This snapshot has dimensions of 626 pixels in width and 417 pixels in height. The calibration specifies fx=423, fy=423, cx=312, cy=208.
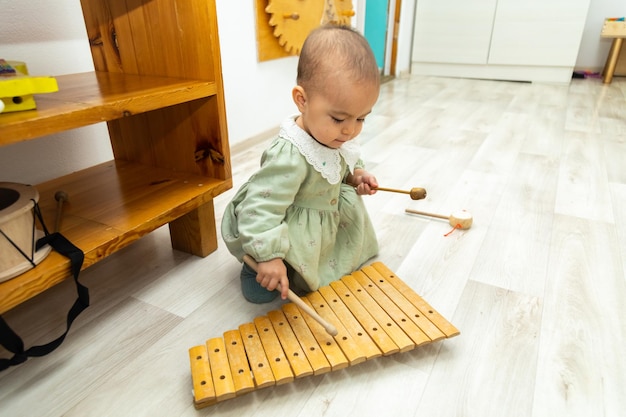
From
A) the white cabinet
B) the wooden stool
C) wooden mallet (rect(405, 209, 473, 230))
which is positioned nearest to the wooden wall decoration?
wooden mallet (rect(405, 209, 473, 230))

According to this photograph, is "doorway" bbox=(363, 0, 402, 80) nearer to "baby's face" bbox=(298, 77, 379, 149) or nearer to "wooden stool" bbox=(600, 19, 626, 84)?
"wooden stool" bbox=(600, 19, 626, 84)

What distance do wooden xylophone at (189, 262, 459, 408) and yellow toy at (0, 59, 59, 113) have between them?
1.49 feet

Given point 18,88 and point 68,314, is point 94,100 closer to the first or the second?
point 18,88

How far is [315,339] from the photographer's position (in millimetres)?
715

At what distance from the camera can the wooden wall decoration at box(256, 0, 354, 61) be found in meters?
1.65

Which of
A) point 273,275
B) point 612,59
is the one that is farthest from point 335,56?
point 612,59

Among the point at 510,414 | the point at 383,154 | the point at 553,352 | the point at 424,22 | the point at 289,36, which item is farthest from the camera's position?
the point at 424,22

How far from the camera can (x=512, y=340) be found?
760 millimetres

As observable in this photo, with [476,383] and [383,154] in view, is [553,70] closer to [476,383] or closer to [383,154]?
[383,154]

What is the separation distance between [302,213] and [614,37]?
323 centimetres

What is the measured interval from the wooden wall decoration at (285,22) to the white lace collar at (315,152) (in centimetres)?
100

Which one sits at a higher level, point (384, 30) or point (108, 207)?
point (384, 30)

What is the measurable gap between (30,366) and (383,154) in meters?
1.31

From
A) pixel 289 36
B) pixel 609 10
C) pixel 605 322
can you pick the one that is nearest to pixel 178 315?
pixel 605 322
